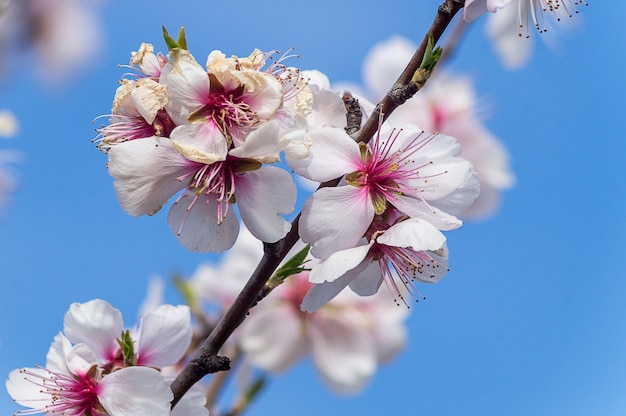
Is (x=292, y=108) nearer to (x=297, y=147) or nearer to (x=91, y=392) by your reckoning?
(x=297, y=147)

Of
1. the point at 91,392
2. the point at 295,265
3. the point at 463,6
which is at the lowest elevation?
the point at 91,392

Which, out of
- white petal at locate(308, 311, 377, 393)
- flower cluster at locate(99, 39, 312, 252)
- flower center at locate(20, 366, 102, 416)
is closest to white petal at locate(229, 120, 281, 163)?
flower cluster at locate(99, 39, 312, 252)

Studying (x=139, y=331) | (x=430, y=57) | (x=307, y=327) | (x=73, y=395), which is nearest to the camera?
(x=430, y=57)

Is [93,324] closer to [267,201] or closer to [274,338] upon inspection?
[267,201]

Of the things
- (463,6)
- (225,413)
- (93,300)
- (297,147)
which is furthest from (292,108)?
(225,413)

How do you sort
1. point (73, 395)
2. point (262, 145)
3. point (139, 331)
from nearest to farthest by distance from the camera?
1. point (262, 145)
2. point (73, 395)
3. point (139, 331)

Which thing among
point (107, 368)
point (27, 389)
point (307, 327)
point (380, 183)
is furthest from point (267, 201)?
point (307, 327)
